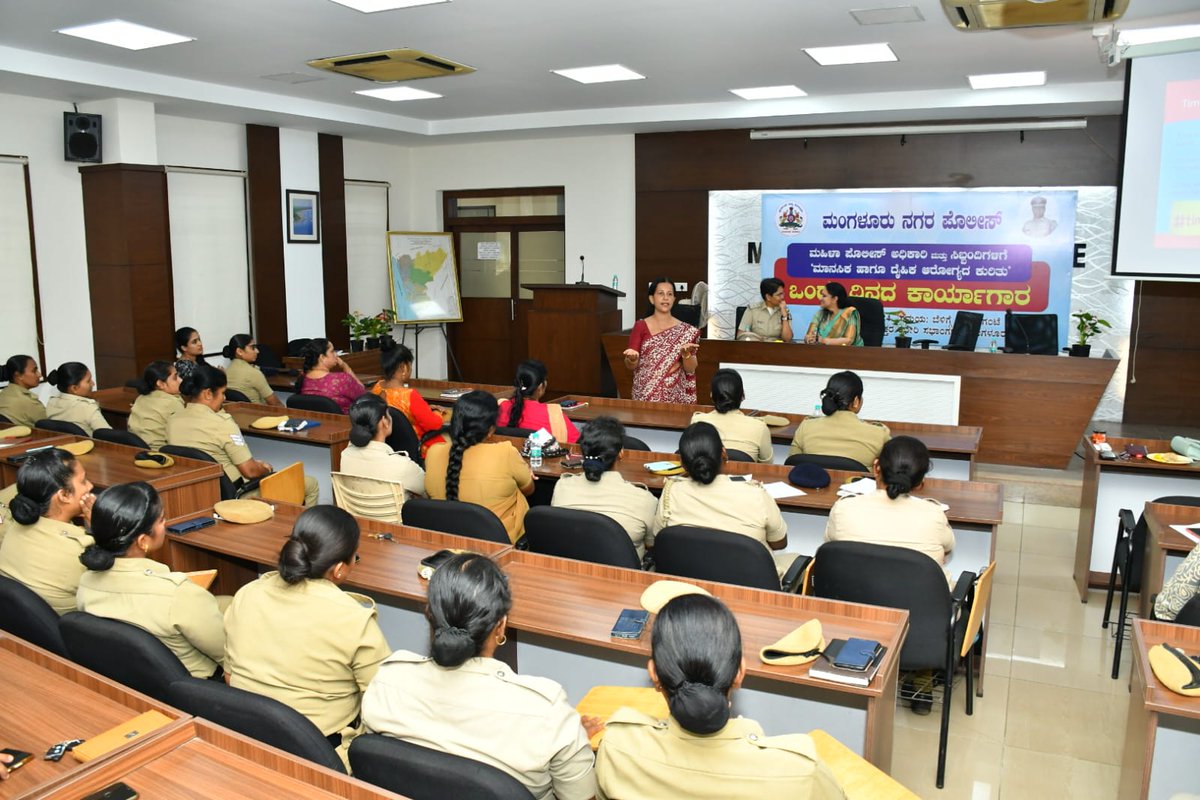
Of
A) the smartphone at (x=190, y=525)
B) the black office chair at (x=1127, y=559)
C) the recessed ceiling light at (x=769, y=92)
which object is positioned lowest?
the black office chair at (x=1127, y=559)

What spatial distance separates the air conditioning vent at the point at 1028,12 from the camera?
4793 millimetres

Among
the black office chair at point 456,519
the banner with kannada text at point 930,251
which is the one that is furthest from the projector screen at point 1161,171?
the black office chair at point 456,519

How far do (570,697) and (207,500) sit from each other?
7.57 feet

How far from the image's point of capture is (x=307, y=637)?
241 cm

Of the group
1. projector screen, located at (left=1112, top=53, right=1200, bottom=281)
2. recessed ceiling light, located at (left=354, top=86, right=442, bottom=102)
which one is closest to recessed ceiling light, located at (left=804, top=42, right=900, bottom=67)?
projector screen, located at (left=1112, top=53, right=1200, bottom=281)

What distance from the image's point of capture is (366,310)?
10.9m

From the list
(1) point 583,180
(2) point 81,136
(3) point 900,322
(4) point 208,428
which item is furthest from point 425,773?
(1) point 583,180

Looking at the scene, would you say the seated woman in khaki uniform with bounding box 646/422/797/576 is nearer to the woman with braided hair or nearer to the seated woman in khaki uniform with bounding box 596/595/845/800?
the woman with braided hair

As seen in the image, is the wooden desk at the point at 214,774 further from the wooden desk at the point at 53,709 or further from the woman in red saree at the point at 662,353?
the woman in red saree at the point at 662,353

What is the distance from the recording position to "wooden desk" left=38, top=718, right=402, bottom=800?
1923mm

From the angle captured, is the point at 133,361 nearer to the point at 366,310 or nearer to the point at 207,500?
the point at 366,310

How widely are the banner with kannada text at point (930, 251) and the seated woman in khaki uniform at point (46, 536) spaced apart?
7703mm

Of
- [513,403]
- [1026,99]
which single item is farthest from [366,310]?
[1026,99]

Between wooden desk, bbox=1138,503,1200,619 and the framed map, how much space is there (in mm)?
8339
